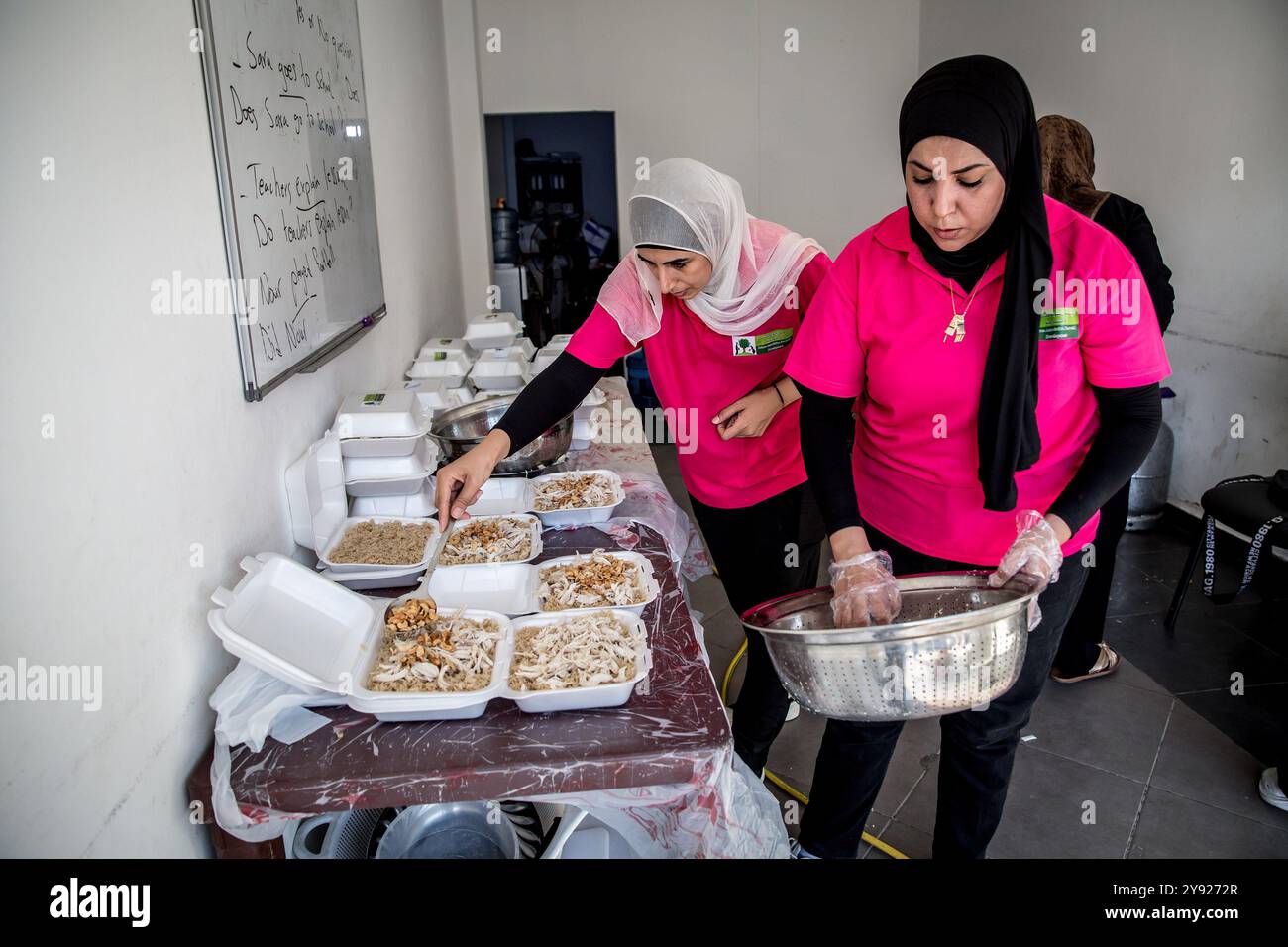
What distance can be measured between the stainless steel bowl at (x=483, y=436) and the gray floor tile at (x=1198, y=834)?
1.67 m

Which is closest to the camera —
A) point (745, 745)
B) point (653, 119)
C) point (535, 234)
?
point (745, 745)

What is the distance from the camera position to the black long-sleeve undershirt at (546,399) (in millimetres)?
1806

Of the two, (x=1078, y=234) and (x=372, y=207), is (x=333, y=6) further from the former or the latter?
(x=1078, y=234)

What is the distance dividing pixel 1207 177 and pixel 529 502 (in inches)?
121

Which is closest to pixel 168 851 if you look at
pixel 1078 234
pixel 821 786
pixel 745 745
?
pixel 821 786

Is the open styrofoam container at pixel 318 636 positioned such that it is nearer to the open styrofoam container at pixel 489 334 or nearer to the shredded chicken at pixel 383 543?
the shredded chicken at pixel 383 543

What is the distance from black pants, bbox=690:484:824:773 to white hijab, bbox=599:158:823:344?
427 mm

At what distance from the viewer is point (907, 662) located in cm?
109

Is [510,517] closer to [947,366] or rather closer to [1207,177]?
[947,366]

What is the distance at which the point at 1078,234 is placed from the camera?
1292 millimetres

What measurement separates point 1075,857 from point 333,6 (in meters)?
2.84

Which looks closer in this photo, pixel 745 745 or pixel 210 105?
pixel 210 105

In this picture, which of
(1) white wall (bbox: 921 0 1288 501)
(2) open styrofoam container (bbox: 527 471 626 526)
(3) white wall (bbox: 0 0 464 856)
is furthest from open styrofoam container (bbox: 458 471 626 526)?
(1) white wall (bbox: 921 0 1288 501)

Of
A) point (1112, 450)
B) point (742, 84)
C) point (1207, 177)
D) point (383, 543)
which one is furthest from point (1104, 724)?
point (742, 84)
